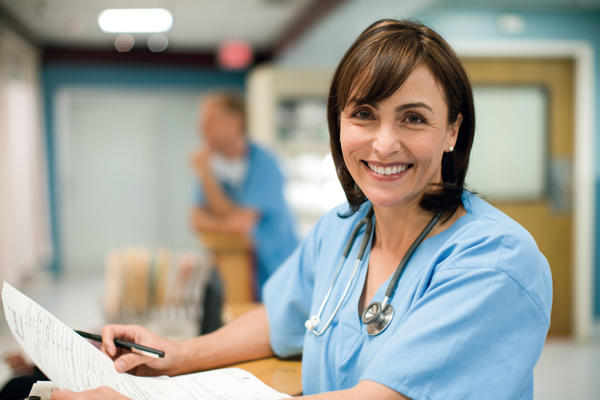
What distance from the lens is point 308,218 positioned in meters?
4.43

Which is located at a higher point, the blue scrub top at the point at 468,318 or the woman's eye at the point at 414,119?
the woman's eye at the point at 414,119

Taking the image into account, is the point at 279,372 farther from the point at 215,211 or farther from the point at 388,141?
the point at 215,211

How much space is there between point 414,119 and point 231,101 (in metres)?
1.86

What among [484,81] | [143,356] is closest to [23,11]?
[484,81]

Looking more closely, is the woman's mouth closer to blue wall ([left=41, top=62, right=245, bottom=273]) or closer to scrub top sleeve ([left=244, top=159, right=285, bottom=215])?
scrub top sleeve ([left=244, top=159, right=285, bottom=215])

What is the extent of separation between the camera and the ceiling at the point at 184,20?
17.5 feet

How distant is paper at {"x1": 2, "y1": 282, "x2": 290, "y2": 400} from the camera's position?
33.6 inches

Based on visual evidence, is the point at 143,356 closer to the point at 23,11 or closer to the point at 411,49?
the point at 411,49

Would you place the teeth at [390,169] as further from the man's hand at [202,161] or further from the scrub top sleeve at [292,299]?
the man's hand at [202,161]

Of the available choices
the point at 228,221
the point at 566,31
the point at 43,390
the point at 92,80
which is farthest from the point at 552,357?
the point at 92,80

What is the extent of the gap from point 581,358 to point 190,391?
144 inches

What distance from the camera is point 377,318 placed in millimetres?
925

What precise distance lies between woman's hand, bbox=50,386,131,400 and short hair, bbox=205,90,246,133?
1.99 metres

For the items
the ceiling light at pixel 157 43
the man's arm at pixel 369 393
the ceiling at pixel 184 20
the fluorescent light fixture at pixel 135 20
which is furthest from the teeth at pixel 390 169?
the ceiling light at pixel 157 43
